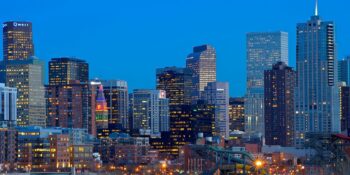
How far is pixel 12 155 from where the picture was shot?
163625 mm

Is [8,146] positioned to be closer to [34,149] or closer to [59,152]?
[34,149]

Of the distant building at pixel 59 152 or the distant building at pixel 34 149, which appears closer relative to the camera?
the distant building at pixel 59 152

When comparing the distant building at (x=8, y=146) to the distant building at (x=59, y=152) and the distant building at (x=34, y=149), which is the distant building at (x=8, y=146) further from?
the distant building at (x=59, y=152)

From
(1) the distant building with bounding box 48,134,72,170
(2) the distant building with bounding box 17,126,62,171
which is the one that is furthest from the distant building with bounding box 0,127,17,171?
(1) the distant building with bounding box 48,134,72,170

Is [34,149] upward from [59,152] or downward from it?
upward

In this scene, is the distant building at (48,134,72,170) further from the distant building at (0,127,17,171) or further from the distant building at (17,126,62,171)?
the distant building at (0,127,17,171)

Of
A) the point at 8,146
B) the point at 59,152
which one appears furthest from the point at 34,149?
the point at 59,152

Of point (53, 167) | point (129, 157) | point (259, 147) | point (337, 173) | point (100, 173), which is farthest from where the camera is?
point (259, 147)

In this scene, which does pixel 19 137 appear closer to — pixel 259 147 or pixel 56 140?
pixel 56 140

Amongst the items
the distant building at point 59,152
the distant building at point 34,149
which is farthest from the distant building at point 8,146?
the distant building at point 59,152

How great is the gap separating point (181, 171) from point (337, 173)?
5906cm

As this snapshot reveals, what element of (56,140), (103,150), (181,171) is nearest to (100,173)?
(181,171)

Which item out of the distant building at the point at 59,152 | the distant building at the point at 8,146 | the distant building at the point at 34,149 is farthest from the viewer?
the distant building at the point at 8,146

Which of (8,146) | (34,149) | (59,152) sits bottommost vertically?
(59,152)
